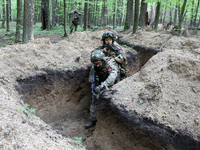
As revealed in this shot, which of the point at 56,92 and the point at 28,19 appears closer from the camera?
the point at 56,92

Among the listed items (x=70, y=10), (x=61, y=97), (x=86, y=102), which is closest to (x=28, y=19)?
(x=61, y=97)

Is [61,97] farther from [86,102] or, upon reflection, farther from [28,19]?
[28,19]

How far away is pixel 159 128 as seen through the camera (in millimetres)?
3076

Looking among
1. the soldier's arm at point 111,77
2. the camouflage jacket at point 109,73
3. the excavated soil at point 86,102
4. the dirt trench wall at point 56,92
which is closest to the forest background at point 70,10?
the excavated soil at point 86,102

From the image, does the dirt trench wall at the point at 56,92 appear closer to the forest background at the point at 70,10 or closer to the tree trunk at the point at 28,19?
the tree trunk at the point at 28,19

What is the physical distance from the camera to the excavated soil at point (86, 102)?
2816mm

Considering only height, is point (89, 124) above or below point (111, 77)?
below

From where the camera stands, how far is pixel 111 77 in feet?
16.4

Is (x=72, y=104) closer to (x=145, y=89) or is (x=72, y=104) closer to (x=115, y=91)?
(x=115, y=91)

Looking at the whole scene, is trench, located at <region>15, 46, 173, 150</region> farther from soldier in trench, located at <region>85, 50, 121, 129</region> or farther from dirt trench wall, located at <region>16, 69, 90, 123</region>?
soldier in trench, located at <region>85, 50, 121, 129</region>

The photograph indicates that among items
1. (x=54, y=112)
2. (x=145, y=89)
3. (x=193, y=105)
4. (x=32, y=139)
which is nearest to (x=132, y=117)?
(x=145, y=89)

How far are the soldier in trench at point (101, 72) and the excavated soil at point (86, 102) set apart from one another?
42 centimetres

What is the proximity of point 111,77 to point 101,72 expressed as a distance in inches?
20.3

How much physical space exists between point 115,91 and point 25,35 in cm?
533
